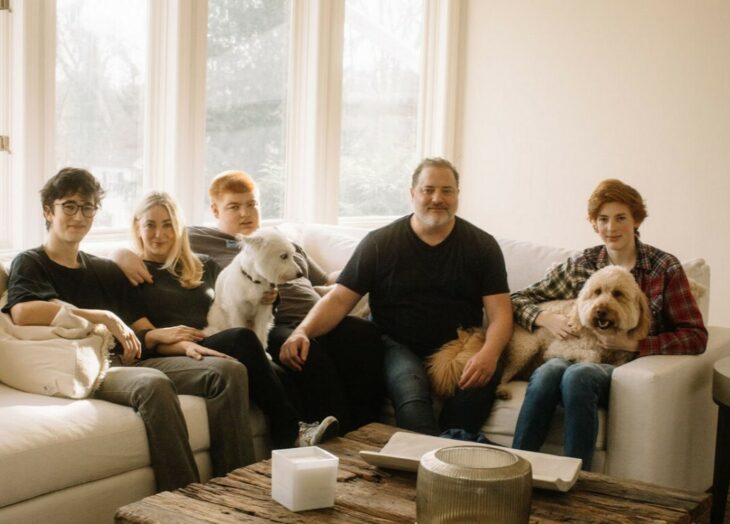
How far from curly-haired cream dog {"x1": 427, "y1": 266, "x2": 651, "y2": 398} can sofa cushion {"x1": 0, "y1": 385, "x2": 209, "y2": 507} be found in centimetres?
89

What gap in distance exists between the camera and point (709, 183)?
188 inches

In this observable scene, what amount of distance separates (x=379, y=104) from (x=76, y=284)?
3.05 metres

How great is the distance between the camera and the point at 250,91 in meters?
4.60

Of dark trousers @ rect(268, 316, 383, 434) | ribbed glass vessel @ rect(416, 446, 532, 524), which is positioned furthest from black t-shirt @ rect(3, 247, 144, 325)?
ribbed glass vessel @ rect(416, 446, 532, 524)

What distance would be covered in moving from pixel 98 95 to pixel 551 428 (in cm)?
239

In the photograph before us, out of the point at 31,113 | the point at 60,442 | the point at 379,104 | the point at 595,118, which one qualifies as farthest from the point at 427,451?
the point at 379,104

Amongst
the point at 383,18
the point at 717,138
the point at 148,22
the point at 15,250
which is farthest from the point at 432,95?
the point at 15,250

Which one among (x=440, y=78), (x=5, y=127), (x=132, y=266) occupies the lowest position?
(x=132, y=266)

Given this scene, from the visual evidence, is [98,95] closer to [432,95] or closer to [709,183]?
[432,95]

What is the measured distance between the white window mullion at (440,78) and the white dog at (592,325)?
8.72 feet

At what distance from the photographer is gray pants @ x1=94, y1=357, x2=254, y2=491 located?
2.48 meters

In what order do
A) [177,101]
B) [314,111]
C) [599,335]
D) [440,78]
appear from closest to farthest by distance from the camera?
[599,335] → [177,101] → [314,111] → [440,78]

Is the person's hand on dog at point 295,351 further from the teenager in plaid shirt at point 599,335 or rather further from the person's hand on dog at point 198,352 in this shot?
the teenager in plaid shirt at point 599,335

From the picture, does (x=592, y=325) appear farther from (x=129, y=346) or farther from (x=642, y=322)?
(x=129, y=346)
